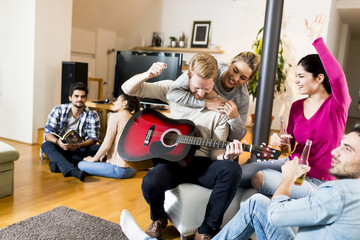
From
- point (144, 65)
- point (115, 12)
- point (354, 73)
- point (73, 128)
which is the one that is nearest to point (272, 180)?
point (73, 128)

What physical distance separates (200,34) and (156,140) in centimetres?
402

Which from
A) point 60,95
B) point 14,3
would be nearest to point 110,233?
point 60,95

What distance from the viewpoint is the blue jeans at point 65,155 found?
3.04 meters

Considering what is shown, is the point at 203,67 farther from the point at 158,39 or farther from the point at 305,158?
the point at 158,39

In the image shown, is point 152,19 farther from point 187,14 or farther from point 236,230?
point 236,230

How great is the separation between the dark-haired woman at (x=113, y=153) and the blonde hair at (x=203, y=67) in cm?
125

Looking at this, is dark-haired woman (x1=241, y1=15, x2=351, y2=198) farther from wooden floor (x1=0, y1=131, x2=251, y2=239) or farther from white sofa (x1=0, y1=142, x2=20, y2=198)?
white sofa (x1=0, y1=142, x2=20, y2=198)

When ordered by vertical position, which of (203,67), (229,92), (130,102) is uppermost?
(203,67)

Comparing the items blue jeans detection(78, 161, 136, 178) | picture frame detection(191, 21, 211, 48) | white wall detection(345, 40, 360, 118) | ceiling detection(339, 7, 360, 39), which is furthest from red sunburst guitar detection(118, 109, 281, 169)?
white wall detection(345, 40, 360, 118)

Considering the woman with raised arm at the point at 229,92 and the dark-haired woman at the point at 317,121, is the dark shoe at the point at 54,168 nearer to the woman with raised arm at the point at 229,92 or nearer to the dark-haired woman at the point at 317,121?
the woman with raised arm at the point at 229,92

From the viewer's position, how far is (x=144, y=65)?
455cm

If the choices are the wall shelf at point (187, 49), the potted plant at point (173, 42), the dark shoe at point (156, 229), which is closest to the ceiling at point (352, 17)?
the wall shelf at point (187, 49)

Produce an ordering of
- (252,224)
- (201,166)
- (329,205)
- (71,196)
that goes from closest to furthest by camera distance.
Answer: (329,205) → (252,224) → (201,166) → (71,196)

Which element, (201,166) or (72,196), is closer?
(201,166)
